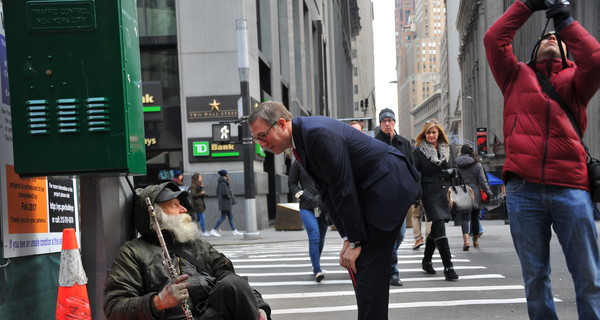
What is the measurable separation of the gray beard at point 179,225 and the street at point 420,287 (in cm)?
275

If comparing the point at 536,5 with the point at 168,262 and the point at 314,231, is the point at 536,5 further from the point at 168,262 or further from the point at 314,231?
the point at 314,231

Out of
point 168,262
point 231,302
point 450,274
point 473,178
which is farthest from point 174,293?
point 473,178

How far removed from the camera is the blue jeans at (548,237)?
372 centimetres

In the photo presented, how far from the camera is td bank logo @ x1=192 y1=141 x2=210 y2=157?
781 inches

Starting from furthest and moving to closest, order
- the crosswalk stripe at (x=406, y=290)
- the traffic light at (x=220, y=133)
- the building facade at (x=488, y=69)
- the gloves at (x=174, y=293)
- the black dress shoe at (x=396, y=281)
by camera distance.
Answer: the building facade at (x=488, y=69) < the traffic light at (x=220, y=133) < the black dress shoe at (x=396, y=281) < the crosswalk stripe at (x=406, y=290) < the gloves at (x=174, y=293)

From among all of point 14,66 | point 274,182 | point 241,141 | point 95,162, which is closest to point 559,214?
point 95,162

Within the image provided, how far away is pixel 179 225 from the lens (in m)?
3.71

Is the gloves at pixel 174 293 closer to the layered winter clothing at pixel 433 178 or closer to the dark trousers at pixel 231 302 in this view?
the dark trousers at pixel 231 302

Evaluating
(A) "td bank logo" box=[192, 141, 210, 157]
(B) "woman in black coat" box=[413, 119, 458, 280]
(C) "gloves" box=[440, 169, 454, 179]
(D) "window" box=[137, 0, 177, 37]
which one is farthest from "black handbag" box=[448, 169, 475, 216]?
(D) "window" box=[137, 0, 177, 37]

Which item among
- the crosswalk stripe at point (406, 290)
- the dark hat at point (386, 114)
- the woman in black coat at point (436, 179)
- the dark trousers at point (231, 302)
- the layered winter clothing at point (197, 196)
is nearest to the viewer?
the dark trousers at point (231, 302)

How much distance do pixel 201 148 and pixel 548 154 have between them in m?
16.7

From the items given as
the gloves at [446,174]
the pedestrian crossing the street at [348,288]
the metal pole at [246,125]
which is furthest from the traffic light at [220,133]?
the gloves at [446,174]

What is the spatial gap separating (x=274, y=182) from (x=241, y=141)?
30.4 ft

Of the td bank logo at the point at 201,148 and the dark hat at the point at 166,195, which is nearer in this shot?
the dark hat at the point at 166,195
